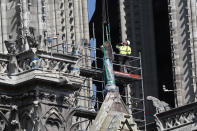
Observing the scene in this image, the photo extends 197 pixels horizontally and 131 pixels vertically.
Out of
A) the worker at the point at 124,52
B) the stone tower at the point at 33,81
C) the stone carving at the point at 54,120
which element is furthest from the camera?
the worker at the point at 124,52

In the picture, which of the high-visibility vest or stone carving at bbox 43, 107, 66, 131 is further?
the high-visibility vest

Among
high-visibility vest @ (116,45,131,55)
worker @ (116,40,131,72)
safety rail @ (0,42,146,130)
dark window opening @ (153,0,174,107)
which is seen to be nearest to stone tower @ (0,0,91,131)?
safety rail @ (0,42,146,130)

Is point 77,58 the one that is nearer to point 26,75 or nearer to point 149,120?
point 26,75

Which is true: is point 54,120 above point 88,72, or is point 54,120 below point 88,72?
below

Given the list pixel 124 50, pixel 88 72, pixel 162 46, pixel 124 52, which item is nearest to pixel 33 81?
pixel 88 72

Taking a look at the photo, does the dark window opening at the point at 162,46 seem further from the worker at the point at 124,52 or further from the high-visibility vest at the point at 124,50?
the high-visibility vest at the point at 124,50

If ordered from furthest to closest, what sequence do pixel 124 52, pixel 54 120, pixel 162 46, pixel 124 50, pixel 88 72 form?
1. pixel 162 46
2. pixel 124 50
3. pixel 124 52
4. pixel 88 72
5. pixel 54 120

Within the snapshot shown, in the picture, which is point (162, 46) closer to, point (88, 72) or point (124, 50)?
point (124, 50)

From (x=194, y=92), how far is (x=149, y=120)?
8.60 ft

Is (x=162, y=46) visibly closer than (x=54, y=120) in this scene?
No

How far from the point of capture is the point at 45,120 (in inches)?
1713

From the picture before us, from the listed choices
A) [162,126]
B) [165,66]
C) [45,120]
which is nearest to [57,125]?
[45,120]

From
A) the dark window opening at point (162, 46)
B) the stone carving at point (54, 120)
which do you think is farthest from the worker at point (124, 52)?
the stone carving at point (54, 120)

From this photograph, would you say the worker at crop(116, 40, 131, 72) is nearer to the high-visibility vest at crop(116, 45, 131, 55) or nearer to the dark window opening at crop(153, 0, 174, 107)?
the high-visibility vest at crop(116, 45, 131, 55)
